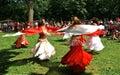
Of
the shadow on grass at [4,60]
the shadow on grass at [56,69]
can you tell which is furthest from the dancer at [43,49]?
the shadow on grass at [4,60]

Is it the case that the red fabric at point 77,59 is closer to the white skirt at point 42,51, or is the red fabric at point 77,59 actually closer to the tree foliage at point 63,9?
the white skirt at point 42,51

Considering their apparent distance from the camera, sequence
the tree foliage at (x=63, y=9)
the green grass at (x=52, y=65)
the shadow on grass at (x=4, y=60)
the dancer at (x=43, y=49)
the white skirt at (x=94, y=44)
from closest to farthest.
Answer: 1. the green grass at (x=52, y=65)
2. the shadow on grass at (x=4, y=60)
3. the dancer at (x=43, y=49)
4. the white skirt at (x=94, y=44)
5. the tree foliage at (x=63, y=9)

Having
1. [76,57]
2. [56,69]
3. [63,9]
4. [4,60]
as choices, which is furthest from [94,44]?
[63,9]

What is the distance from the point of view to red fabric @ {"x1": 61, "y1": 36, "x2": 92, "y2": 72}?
43.5ft

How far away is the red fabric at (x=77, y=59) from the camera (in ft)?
43.5

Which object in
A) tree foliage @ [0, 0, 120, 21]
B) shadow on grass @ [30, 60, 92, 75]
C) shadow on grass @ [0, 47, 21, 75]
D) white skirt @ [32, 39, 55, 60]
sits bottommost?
tree foliage @ [0, 0, 120, 21]

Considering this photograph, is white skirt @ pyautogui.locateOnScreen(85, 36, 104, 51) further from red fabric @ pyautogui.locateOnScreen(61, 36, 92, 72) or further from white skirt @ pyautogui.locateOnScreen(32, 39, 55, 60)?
red fabric @ pyautogui.locateOnScreen(61, 36, 92, 72)

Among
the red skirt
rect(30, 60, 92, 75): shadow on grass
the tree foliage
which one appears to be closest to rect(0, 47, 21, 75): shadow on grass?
rect(30, 60, 92, 75): shadow on grass

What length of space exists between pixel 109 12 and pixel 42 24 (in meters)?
51.2

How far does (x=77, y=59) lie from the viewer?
13289 mm

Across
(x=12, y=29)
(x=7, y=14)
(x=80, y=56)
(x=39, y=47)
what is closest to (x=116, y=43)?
(x=39, y=47)

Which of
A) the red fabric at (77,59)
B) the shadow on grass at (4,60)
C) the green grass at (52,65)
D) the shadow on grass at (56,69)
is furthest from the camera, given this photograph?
the shadow on grass at (4,60)

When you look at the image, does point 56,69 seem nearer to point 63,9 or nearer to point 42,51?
point 42,51

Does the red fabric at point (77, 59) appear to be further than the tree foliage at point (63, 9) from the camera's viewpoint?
No
